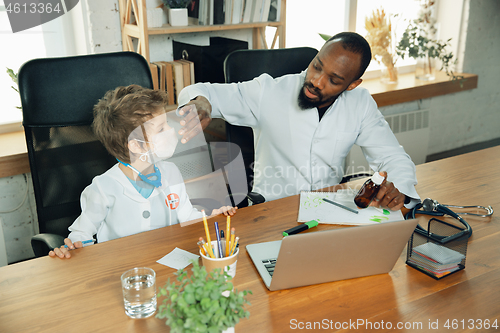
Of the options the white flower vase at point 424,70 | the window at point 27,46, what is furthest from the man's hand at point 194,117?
the white flower vase at point 424,70

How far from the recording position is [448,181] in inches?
59.3

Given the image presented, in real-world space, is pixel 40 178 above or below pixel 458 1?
below

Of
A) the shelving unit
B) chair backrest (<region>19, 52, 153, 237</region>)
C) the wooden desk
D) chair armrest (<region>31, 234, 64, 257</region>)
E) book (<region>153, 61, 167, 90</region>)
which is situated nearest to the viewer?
the wooden desk

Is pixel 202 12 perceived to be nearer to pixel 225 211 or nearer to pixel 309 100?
pixel 309 100

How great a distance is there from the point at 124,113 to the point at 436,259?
0.93m

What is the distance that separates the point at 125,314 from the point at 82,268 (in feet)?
0.71

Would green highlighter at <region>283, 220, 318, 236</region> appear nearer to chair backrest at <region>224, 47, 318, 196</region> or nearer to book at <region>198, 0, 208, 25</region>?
chair backrest at <region>224, 47, 318, 196</region>

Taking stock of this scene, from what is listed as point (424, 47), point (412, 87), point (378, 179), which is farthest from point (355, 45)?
point (424, 47)

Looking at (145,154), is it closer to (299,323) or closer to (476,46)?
(299,323)

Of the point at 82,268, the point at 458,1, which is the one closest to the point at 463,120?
the point at 458,1

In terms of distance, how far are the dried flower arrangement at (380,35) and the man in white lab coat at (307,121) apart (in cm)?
153

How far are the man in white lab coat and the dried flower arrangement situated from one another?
1.53 metres

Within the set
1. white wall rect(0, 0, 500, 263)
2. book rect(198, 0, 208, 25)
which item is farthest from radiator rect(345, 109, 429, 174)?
book rect(198, 0, 208, 25)

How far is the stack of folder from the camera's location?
38.0 inches
